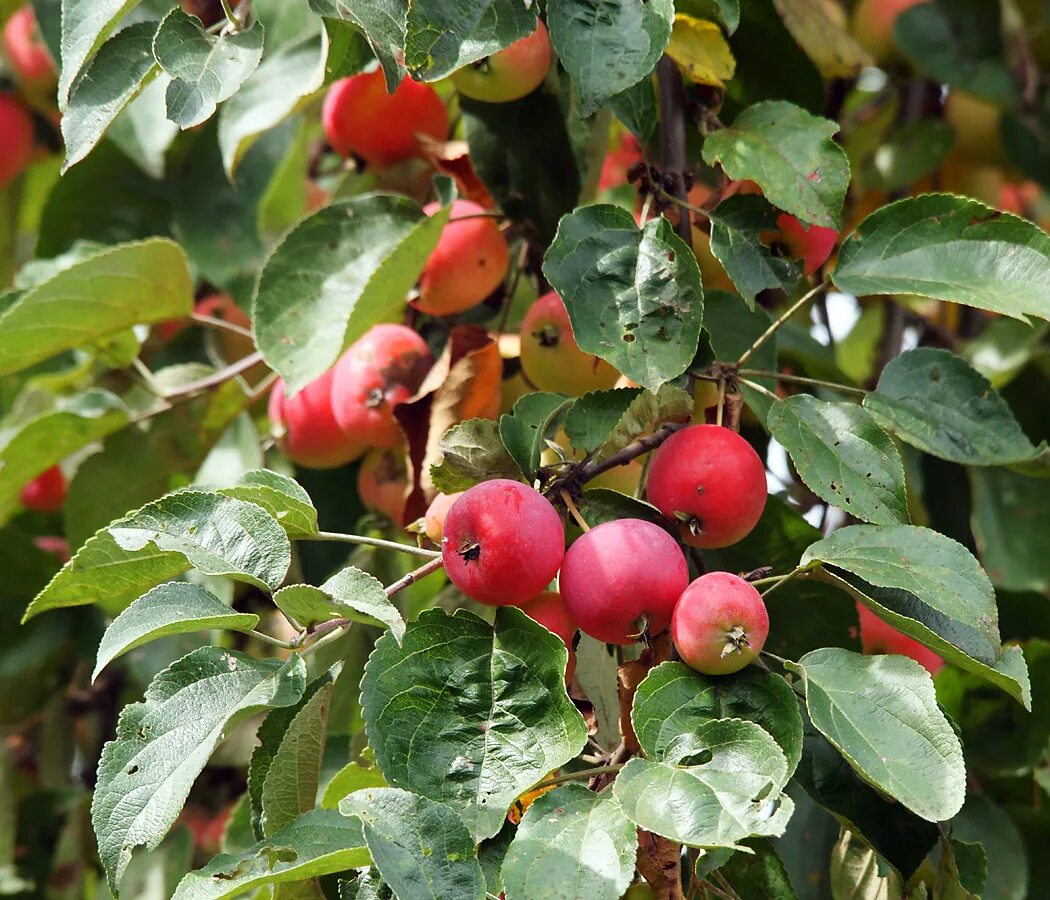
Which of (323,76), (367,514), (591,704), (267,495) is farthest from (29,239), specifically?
(591,704)

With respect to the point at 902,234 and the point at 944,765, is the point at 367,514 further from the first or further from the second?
the point at 944,765

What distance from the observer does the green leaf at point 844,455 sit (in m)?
0.83

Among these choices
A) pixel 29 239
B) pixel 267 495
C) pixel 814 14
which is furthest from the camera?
pixel 29 239

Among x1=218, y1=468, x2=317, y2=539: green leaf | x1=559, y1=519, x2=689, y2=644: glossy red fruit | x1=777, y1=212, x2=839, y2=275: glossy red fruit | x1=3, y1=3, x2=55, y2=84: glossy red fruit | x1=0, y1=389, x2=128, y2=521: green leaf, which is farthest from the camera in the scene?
x1=3, y1=3, x2=55, y2=84: glossy red fruit

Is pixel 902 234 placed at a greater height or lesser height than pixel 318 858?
greater

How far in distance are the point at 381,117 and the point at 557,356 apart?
364mm

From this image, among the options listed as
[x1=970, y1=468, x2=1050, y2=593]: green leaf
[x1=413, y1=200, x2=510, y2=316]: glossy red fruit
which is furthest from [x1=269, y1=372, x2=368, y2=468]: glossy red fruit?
[x1=970, y1=468, x2=1050, y2=593]: green leaf

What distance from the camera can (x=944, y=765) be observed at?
0.69m

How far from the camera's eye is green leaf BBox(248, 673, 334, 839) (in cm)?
82

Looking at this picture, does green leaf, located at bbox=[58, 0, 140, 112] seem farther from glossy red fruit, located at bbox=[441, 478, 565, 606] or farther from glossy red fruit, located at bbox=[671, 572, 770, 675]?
glossy red fruit, located at bbox=[671, 572, 770, 675]

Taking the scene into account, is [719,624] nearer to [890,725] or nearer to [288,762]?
[890,725]

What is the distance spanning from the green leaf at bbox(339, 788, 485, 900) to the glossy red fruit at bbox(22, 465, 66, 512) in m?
1.15

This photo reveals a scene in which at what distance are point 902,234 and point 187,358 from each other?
1060 millimetres

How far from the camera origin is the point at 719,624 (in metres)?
0.72
